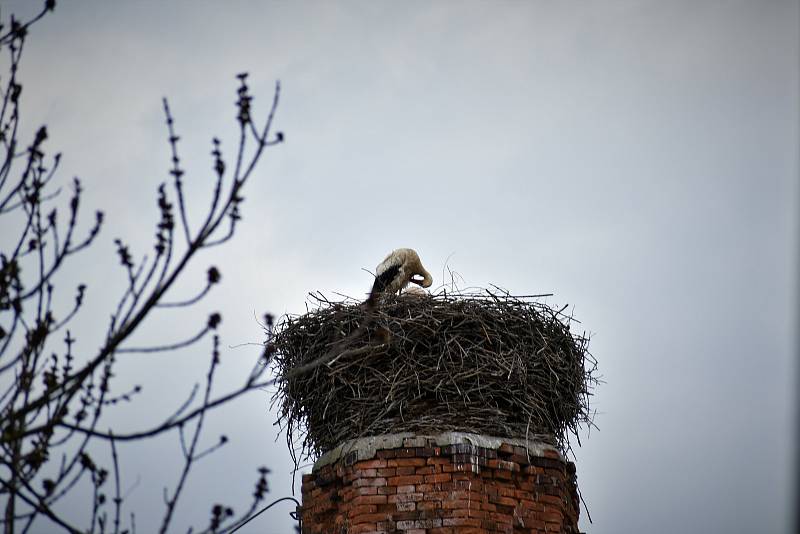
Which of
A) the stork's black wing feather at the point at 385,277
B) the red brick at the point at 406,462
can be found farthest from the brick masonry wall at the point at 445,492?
the stork's black wing feather at the point at 385,277

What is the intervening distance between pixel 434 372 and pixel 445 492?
919mm

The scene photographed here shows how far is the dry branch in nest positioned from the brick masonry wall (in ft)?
0.71

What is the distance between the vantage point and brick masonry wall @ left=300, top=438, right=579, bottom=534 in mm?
7430

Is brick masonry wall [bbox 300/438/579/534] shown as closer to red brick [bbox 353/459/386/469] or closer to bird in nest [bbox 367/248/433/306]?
red brick [bbox 353/459/386/469]

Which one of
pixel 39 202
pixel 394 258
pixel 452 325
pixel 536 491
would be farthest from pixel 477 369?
pixel 39 202

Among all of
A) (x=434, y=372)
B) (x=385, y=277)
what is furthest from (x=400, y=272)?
(x=434, y=372)

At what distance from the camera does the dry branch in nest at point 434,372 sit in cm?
793

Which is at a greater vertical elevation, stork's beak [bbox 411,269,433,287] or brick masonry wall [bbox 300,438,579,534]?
stork's beak [bbox 411,269,433,287]

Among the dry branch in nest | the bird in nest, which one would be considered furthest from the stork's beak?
the dry branch in nest

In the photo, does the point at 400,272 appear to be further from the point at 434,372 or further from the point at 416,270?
the point at 434,372

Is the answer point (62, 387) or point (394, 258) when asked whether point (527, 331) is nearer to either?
point (394, 258)

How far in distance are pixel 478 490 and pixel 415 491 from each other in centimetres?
42

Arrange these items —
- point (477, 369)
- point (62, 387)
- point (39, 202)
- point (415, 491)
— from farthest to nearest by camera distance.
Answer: point (477, 369) < point (415, 491) < point (39, 202) < point (62, 387)

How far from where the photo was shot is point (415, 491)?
7.52 meters
